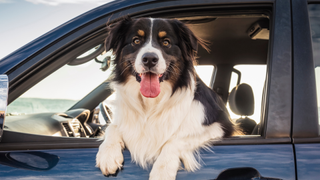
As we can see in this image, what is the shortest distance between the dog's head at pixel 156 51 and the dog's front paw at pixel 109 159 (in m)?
0.56

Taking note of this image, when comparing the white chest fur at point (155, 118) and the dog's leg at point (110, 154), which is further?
the white chest fur at point (155, 118)

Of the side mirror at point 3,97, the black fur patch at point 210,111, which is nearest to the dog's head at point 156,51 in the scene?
the black fur patch at point 210,111

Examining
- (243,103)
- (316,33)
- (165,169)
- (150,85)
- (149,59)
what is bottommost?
(165,169)

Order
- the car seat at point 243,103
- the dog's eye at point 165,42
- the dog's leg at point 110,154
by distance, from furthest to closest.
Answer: the car seat at point 243,103 < the dog's eye at point 165,42 < the dog's leg at point 110,154

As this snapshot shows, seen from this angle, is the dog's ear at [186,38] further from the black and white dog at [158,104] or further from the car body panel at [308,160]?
the car body panel at [308,160]

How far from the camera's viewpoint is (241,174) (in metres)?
1.10

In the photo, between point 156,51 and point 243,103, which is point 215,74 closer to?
point 243,103

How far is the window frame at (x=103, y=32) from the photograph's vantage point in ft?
3.94

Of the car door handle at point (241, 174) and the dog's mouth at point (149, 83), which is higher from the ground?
the dog's mouth at point (149, 83)

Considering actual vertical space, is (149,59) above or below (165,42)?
below

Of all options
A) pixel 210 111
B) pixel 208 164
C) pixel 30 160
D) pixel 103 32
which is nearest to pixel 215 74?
pixel 210 111

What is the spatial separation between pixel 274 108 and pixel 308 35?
405 millimetres

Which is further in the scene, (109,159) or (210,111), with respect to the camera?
(210,111)

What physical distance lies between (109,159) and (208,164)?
433 mm
